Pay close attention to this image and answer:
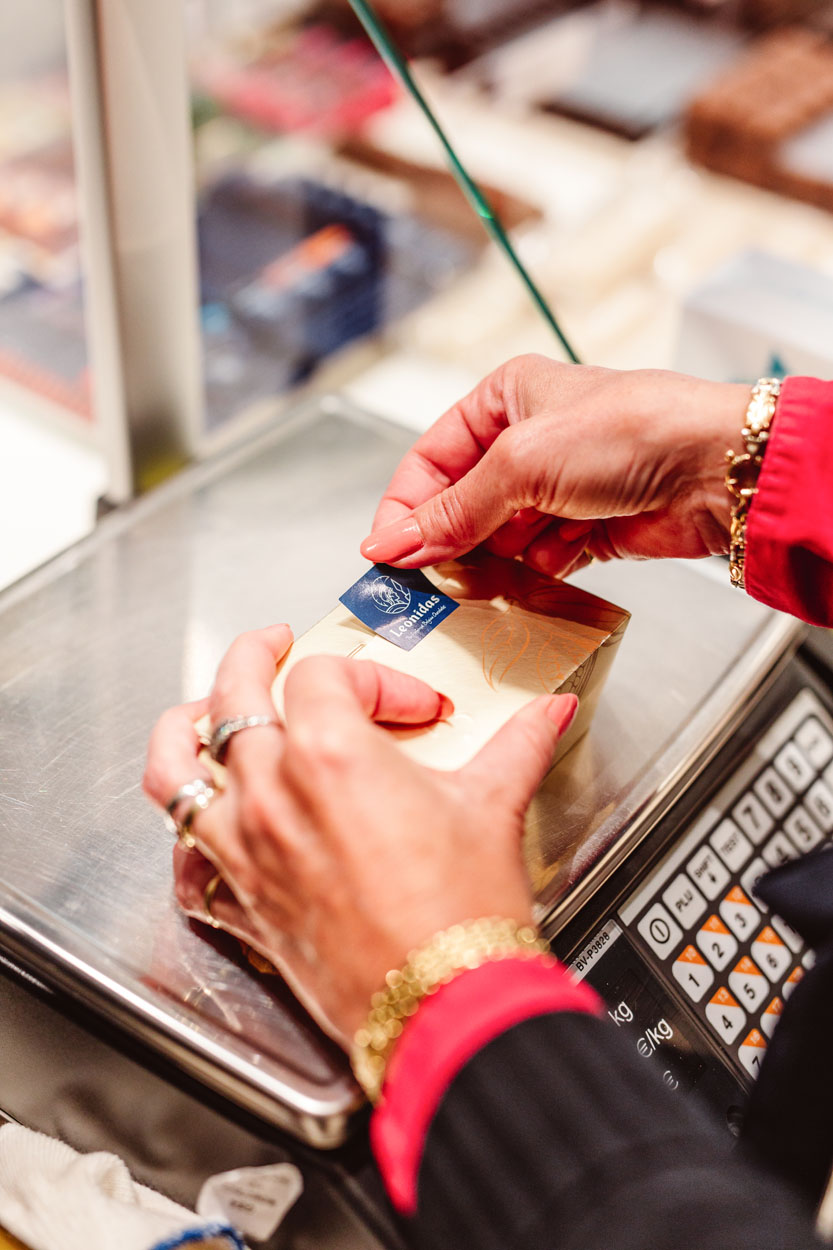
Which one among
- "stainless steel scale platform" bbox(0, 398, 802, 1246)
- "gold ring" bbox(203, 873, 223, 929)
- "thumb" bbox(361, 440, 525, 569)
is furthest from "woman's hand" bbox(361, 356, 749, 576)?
"gold ring" bbox(203, 873, 223, 929)

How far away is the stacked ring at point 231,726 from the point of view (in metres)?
0.52

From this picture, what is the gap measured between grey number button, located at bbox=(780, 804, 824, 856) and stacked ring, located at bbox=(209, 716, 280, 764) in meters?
0.39

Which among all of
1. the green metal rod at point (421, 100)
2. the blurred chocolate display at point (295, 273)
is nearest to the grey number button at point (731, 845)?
the green metal rod at point (421, 100)

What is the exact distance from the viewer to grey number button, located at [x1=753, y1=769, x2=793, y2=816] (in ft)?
2.38

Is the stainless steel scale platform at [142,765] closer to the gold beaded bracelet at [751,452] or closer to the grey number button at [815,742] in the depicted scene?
the grey number button at [815,742]

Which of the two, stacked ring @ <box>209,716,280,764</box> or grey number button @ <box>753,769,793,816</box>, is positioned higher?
stacked ring @ <box>209,716,280,764</box>

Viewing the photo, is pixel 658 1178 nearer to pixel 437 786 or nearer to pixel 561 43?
pixel 437 786

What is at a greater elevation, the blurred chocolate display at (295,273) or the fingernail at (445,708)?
the blurred chocolate display at (295,273)

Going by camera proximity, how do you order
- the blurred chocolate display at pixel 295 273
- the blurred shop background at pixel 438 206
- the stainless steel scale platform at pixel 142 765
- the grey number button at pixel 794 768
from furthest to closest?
the blurred chocolate display at pixel 295 273
the blurred shop background at pixel 438 206
the grey number button at pixel 794 768
the stainless steel scale platform at pixel 142 765

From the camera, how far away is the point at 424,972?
17.1 inches

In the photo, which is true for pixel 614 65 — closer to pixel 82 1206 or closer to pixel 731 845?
pixel 731 845

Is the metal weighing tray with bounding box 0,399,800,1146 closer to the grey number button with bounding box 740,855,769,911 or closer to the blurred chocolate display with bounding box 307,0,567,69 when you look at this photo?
the grey number button with bounding box 740,855,769,911

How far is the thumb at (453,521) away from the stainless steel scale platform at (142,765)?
0.11 m

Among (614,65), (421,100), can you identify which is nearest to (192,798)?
(421,100)
